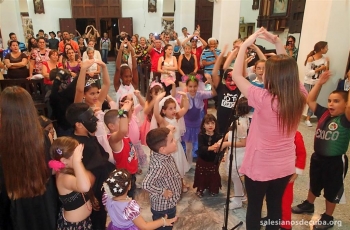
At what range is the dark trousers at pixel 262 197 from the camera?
1.93 m

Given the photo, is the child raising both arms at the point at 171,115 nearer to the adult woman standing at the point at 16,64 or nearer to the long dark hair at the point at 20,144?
the long dark hair at the point at 20,144

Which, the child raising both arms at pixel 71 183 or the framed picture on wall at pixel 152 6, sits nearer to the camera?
the child raising both arms at pixel 71 183

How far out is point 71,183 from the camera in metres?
1.77

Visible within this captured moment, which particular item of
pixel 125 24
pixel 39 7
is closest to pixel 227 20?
pixel 125 24

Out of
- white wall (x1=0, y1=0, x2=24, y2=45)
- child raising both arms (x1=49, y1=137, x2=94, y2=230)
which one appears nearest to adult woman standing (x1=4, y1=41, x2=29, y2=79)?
child raising both arms (x1=49, y1=137, x2=94, y2=230)

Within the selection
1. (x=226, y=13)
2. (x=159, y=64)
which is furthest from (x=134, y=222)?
(x=226, y=13)

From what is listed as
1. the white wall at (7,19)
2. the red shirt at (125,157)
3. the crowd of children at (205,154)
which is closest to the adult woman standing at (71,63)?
the crowd of children at (205,154)

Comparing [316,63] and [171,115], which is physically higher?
[316,63]

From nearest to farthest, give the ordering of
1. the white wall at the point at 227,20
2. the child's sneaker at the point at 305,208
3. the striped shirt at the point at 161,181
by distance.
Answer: the striped shirt at the point at 161,181 → the child's sneaker at the point at 305,208 → the white wall at the point at 227,20

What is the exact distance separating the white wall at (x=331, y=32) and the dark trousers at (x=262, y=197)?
384 cm

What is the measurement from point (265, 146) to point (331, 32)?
4.01m

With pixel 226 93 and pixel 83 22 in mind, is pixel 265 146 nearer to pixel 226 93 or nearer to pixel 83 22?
pixel 226 93

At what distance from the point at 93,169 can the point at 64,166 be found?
0.97ft

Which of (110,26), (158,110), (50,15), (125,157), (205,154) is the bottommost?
(205,154)
